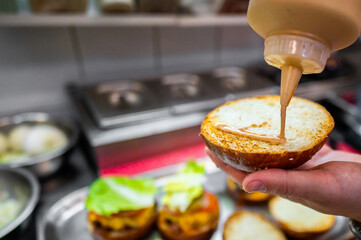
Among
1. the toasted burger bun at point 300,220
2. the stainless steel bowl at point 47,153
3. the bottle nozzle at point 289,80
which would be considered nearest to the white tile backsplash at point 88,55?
the stainless steel bowl at point 47,153

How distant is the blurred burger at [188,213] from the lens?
3.43 ft

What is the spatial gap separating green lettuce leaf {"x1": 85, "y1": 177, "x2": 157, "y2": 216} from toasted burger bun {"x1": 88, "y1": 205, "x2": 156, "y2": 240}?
0.03m

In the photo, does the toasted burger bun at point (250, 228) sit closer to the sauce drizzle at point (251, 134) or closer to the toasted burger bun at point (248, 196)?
the toasted burger bun at point (248, 196)

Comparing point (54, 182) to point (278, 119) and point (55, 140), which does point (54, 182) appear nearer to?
point (55, 140)

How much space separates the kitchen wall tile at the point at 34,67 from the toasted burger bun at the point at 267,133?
154cm

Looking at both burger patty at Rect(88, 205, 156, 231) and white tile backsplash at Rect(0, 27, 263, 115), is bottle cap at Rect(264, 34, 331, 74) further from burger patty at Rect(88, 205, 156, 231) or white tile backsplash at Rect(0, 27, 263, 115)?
white tile backsplash at Rect(0, 27, 263, 115)

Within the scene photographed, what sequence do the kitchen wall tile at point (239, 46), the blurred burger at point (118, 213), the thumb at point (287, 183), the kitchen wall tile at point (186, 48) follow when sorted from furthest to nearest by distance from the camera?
the kitchen wall tile at point (239, 46) < the kitchen wall tile at point (186, 48) < the blurred burger at point (118, 213) < the thumb at point (287, 183)

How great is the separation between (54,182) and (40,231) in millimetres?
409

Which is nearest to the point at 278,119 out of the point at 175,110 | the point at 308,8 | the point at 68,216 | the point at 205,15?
the point at 308,8

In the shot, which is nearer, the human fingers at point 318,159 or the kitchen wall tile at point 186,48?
the human fingers at point 318,159

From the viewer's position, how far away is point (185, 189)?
1114 mm

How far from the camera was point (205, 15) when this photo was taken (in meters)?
1.75

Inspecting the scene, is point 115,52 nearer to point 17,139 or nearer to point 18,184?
point 17,139

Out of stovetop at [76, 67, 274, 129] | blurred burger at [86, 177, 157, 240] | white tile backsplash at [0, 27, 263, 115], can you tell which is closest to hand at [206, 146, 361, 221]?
blurred burger at [86, 177, 157, 240]
